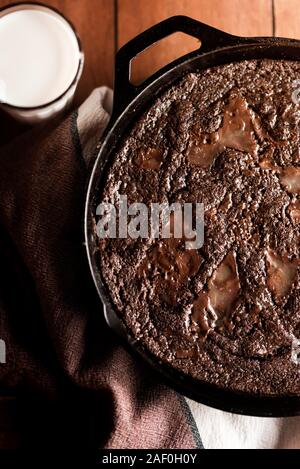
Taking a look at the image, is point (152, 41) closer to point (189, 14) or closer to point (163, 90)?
point (163, 90)

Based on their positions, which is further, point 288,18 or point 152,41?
point 288,18

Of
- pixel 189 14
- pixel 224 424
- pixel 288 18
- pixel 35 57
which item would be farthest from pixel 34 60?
pixel 224 424

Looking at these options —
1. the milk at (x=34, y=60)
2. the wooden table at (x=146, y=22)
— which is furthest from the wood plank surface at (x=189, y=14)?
the milk at (x=34, y=60)

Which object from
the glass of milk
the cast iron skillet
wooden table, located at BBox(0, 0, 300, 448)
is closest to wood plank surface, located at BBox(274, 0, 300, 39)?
wooden table, located at BBox(0, 0, 300, 448)

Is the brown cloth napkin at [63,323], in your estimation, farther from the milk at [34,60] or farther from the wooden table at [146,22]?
the wooden table at [146,22]

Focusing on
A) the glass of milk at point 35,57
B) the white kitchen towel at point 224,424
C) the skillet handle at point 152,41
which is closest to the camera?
the skillet handle at point 152,41

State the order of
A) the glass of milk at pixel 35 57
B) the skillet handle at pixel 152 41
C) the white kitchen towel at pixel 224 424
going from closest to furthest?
the skillet handle at pixel 152 41 < the white kitchen towel at pixel 224 424 < the glass of milk at pixel 35 57
